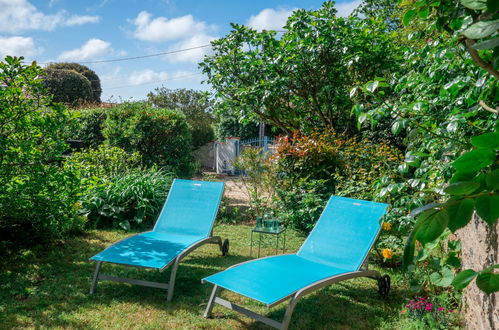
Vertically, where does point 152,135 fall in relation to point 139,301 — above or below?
above

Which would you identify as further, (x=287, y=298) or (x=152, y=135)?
(x=152, y=135)

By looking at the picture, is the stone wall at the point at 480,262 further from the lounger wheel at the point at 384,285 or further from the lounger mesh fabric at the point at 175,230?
the lounger mesh fabric at the point at 175,230

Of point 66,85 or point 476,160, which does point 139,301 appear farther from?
point 66,85

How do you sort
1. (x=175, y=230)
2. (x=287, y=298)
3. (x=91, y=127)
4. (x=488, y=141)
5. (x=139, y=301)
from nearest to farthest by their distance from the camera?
(x=488, y=141), (x=287, y=298), (x=139, y=301), (x=175, y=230), (x=91, y=127)

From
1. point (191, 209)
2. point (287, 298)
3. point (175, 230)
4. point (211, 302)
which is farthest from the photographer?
point (191, 209)

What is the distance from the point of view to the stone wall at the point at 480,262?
8.38 feet

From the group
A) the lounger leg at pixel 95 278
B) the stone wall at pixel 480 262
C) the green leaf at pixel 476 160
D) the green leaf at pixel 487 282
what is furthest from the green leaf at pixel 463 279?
the lounger leg at pixel 95 278

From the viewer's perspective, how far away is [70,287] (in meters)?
4.20

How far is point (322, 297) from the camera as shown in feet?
13.8

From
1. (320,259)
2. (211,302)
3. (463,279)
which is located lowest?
(211,302)

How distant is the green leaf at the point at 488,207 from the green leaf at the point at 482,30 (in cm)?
23

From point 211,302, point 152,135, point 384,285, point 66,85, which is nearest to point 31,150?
point 211,302

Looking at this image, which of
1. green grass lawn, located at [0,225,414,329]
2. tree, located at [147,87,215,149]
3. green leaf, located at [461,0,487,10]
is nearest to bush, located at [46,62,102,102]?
tree, located at [147,87,215,149]

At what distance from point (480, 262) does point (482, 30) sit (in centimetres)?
278
